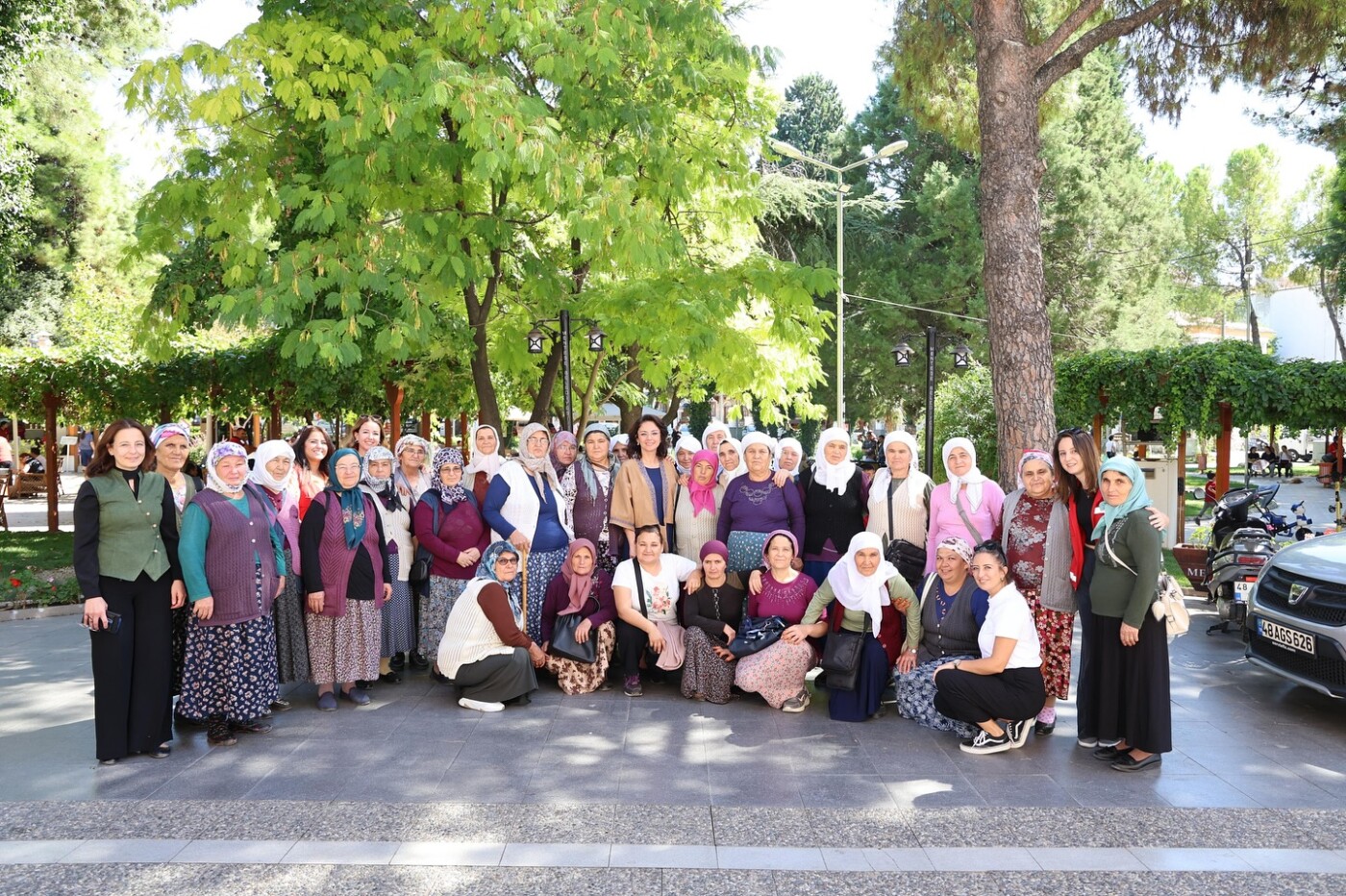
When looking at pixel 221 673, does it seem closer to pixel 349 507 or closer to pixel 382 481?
pixel 349 507

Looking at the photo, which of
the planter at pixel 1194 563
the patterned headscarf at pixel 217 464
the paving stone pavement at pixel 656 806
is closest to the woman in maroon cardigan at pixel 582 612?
the paving stone pavement at pixel 656 806

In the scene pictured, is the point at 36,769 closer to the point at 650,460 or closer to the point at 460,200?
the point at 650,460

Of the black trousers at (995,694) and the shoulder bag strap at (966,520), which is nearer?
the black trousers at (995,694)

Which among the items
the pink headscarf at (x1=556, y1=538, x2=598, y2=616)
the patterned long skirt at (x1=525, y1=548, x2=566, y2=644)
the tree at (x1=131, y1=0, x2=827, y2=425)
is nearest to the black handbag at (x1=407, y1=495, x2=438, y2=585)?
the patterned long skirt at (x1=525, y1=548, x2=566, y2=644)

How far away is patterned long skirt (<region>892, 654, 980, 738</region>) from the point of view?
19.9 feet

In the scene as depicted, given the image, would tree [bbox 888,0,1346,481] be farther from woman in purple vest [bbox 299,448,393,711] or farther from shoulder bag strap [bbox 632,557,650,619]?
woman in purple vest [bbox 299,448,393,711]

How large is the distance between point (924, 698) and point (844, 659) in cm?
53

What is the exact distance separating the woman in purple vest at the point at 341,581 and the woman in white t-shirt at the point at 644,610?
5.38 ft

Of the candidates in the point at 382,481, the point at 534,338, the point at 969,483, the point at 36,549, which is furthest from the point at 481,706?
the point at 36,549

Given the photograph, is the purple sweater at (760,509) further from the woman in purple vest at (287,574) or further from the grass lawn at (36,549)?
the grass lawn at (36,549)

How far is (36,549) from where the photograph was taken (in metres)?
14.5

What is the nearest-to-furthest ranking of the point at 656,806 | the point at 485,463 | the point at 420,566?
the point at 656,806
the point at 420,566
the point at 485,463

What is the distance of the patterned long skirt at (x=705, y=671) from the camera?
673 cm

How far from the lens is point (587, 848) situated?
4.39 meters
